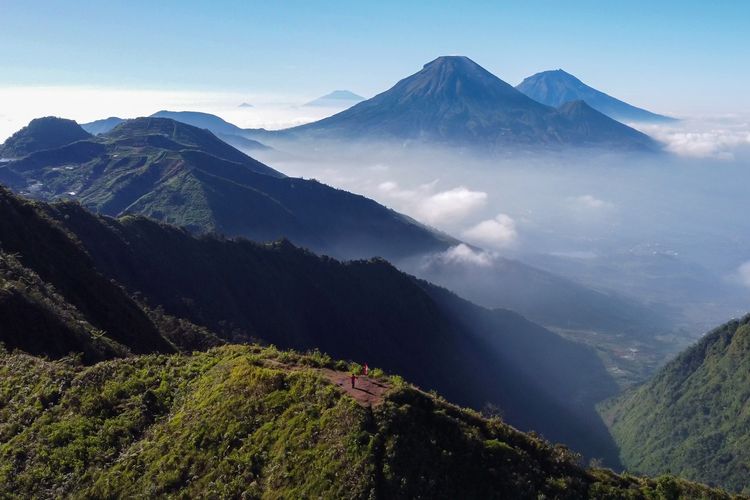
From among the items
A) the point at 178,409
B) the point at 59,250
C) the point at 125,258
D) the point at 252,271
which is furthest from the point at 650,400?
the point at 178,409

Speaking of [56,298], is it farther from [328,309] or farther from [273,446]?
[328,309]

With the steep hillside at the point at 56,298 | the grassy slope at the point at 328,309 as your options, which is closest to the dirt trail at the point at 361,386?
the steep hillside at the point at 56,298

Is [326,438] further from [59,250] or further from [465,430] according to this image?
[59,250]

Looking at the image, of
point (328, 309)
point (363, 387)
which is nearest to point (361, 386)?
point (363, 387)

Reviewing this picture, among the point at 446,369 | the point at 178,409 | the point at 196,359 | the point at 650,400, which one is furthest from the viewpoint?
the point at 650,400

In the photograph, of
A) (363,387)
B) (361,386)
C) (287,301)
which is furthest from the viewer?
(287,301)

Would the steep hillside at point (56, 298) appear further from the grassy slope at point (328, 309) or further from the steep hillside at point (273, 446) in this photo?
the grassy slope at point (328, 309)
